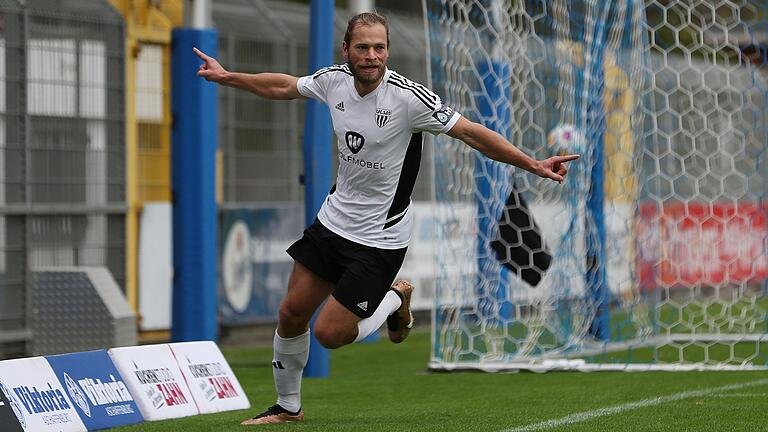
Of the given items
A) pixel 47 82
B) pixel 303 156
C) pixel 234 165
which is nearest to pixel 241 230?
pixel 234 165

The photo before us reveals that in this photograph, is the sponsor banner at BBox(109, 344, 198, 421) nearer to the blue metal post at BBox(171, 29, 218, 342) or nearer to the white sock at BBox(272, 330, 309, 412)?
the white sock at BBox(272, 330, 309, 412)

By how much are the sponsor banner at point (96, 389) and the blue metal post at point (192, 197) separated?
11.3 ft

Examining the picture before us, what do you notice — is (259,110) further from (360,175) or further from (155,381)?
(360,175)

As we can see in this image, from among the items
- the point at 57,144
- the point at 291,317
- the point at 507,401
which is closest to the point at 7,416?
the point at 291,317

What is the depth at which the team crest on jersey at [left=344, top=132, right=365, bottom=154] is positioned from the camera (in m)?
7.28

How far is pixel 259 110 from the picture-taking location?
1549 centimetres

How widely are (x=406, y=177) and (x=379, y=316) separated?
A: 78 centimetres

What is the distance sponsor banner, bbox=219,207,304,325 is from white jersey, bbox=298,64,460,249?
7680 mm

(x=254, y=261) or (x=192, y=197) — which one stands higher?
(x=192, y=197)

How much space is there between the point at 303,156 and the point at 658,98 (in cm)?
365

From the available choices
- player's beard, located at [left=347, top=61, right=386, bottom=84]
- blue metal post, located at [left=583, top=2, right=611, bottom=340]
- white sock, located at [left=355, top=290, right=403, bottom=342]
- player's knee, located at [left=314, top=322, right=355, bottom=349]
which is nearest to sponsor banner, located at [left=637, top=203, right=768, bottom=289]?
blue metal post, located at [left=583, top=2, right=611, bottom=340]

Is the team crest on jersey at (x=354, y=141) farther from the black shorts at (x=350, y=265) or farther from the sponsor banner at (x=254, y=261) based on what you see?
the sponsor banner at (x=254, y=261)

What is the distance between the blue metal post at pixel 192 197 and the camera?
11297mm

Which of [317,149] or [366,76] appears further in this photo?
[317,149]
